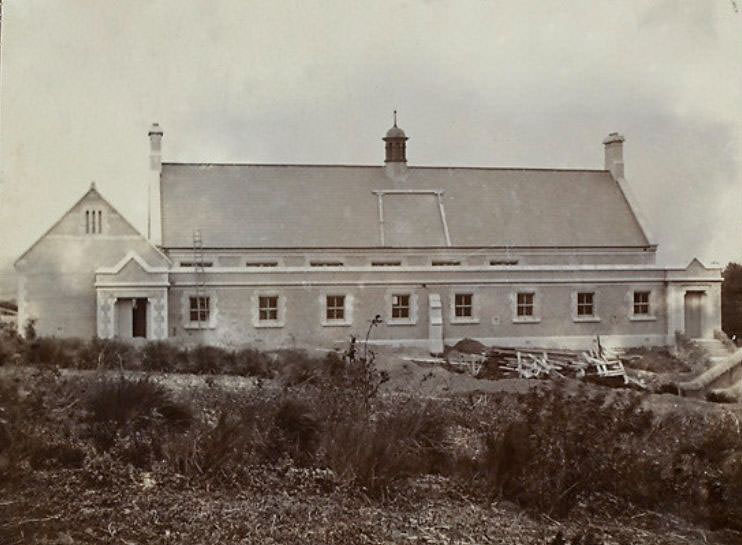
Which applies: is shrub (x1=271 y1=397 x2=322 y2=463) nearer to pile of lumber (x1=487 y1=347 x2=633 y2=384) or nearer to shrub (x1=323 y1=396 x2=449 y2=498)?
shrub (x1=323 y1=396 x2=449 y2=498)

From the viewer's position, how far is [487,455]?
8625 mm

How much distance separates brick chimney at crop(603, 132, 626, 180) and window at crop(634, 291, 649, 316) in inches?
133

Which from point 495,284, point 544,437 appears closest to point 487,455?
point 544,437

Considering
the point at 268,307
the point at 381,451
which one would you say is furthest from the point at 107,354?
the point at 381,451

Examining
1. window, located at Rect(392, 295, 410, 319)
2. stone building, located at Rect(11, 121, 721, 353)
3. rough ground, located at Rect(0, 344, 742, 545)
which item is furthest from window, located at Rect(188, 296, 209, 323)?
rough ground, located at Rect(0, 344, 742, 545)

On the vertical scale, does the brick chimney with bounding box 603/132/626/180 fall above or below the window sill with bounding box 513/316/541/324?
above

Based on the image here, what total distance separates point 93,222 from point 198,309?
3050 mm

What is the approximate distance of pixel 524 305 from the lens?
20344 millimetres

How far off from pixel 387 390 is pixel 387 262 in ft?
32.9

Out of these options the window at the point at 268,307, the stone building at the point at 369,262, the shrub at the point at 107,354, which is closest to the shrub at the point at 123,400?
the shrub at the point at 107,354

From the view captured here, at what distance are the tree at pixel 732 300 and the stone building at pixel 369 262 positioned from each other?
0.40 metres

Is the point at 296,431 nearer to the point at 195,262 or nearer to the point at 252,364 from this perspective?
the point at 252,364

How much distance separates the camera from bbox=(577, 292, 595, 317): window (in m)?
19.6

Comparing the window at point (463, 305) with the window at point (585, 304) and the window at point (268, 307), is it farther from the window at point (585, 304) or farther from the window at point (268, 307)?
the window at point (268, 307)
